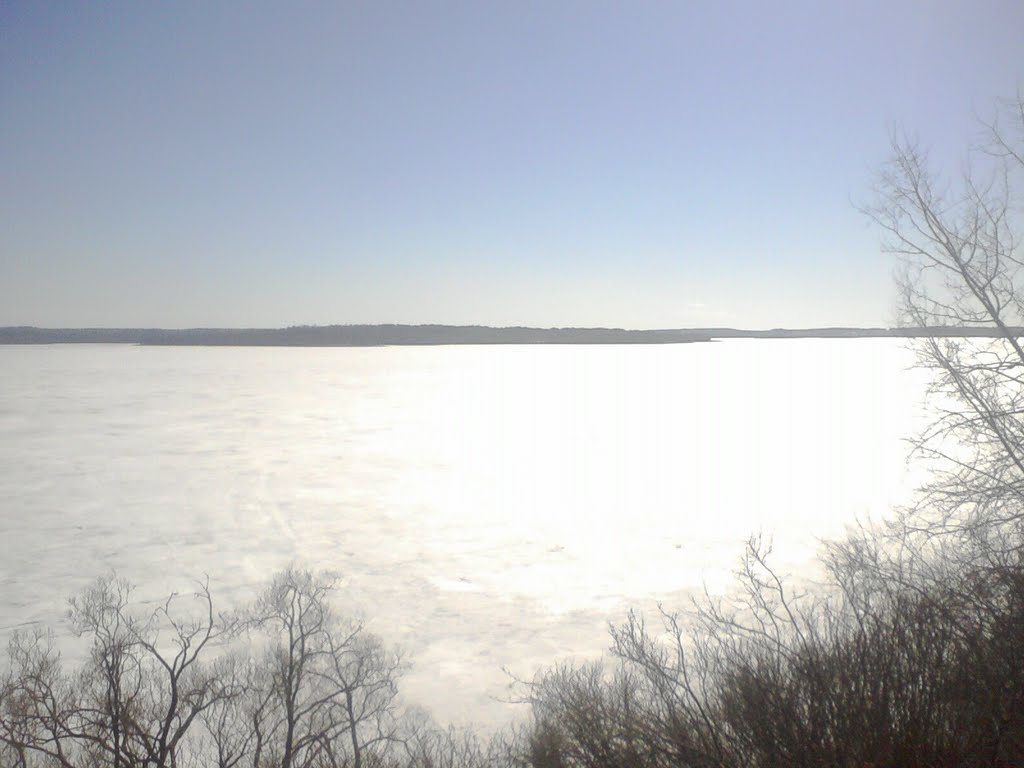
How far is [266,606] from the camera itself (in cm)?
1013

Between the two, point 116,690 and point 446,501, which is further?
point 446,501

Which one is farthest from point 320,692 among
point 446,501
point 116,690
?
point 446,501

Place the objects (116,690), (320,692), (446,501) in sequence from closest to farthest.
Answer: (116,690), (320,692), (446,501)

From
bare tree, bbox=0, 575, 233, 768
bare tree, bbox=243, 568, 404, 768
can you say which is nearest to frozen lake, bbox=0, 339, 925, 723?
bare tree, bbox=243, 568, 404, 768

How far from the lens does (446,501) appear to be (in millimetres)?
16359

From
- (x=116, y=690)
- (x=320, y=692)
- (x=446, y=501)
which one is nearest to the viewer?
(x=116, y=690)

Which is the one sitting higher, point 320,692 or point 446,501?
point 446,501

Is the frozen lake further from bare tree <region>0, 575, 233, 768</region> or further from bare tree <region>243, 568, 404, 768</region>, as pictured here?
bare tree <region>0, 575, 233, 768</region>

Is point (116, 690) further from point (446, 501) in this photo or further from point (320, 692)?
point (446, 501)

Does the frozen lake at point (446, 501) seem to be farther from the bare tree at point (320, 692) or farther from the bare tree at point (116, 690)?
the bare tree at point (116, 690)

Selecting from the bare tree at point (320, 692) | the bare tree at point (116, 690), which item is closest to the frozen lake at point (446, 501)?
the bare tree at point (320, 692)

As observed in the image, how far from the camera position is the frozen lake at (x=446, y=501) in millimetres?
10445

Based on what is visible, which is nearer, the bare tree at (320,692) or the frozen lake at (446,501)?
the bare tree at (320,692)

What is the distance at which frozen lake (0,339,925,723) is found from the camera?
411 inches
